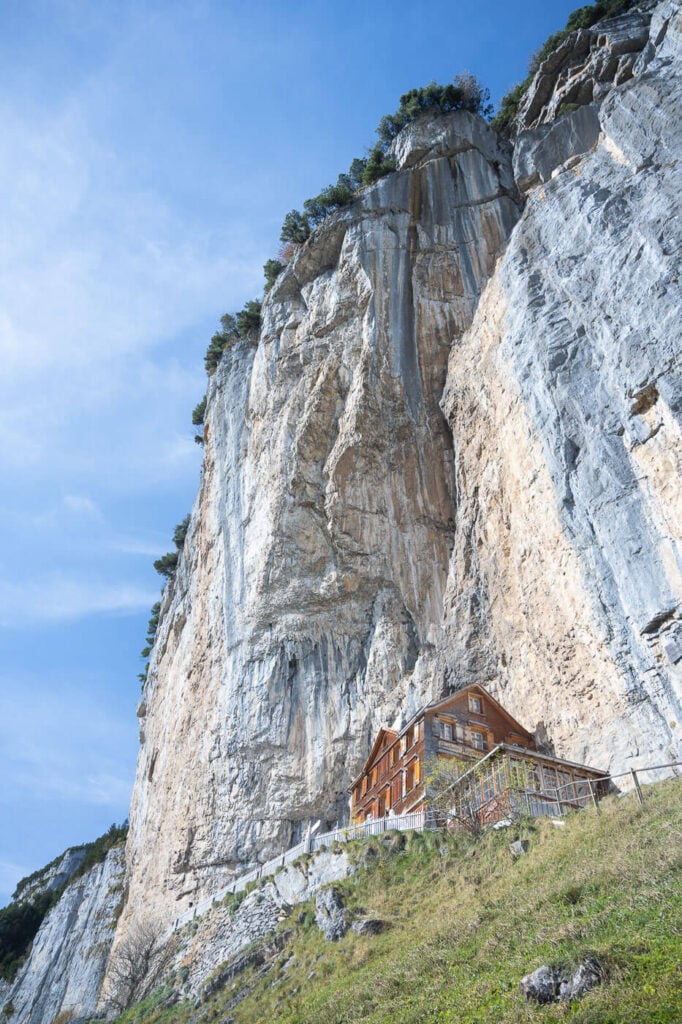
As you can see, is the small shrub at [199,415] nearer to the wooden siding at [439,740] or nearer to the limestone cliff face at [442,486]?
the limestone cliff face at [442,486]

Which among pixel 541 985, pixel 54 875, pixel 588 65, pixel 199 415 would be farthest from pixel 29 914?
pixel 588 65

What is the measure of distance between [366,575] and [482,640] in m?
7.46

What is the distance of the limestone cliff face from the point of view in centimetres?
2322

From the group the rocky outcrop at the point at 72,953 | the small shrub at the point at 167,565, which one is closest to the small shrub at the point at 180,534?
the small shrub at the point at 167,565

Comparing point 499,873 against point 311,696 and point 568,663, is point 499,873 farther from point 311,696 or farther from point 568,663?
point 311,696

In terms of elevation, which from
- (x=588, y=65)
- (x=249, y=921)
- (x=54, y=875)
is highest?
(x=588, y=65)

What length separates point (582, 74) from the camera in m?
36.2

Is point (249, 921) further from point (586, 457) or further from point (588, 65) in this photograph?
point (588, 65)

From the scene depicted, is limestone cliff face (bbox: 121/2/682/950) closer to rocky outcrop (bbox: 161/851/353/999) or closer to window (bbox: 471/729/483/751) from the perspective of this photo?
window (bbox: 471/729/483/751)

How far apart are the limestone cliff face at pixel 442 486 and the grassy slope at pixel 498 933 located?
5.39 metres

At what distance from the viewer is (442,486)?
3591cm

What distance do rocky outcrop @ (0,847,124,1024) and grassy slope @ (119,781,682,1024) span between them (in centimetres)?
3252

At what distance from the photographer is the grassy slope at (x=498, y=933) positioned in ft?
33.4

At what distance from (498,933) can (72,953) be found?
→ 48999 millimetres
